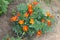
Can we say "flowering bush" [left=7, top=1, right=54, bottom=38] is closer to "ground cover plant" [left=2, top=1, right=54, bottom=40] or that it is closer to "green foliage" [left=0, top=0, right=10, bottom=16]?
"ground cover plant" [left=2, top=1, right=54, bottom=40]

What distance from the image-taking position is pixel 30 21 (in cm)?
363

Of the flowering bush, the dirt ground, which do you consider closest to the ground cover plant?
the flowering bush

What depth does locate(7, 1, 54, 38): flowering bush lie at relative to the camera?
3.64m

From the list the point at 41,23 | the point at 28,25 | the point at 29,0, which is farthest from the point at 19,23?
the point at 29,0

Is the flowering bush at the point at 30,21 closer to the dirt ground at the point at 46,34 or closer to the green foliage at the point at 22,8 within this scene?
the green foliage at the point at 22,8

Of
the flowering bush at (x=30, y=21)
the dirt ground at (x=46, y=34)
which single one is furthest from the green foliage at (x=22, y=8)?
the dirt ground at (x=46, y=34)

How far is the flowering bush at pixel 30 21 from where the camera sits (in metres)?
3.64

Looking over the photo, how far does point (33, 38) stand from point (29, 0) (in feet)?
2.76

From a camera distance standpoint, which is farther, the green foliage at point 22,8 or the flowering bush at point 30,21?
the green foliage at point 22,8

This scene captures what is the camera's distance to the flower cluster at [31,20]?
3.64 m

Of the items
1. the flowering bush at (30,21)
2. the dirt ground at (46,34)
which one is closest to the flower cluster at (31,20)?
the flowering bush at (30,21)

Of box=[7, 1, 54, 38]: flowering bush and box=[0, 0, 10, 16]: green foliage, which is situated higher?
box=[0, 0, 10, 16]: green foliage

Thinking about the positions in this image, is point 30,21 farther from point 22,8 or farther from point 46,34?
point 46,34

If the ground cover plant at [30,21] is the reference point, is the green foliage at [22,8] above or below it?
above
